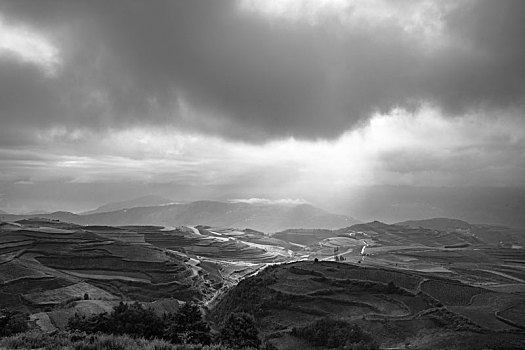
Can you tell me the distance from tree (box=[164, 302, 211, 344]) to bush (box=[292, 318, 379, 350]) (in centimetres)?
2234

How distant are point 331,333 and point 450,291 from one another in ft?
118

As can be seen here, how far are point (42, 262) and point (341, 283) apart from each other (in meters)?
78.4

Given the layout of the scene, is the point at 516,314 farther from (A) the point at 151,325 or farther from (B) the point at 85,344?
(B) the point at 85,344

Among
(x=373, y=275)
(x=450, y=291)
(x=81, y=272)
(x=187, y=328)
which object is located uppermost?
(x=187, y=328)

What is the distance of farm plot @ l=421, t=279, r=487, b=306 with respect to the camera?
7075 centimetres

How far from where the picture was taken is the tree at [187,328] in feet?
118

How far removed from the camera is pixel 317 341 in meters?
55.4

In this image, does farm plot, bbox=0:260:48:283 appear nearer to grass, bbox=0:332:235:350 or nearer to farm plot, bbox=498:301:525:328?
grass, bbox=0:332:235:350

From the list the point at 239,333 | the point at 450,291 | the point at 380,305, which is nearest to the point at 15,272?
the point at 239,333

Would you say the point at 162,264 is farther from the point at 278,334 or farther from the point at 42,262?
the point at 278,334

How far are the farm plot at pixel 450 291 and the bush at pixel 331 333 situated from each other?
78.2ft

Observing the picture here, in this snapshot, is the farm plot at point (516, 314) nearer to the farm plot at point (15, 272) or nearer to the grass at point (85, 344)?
the grass at point (85, 344)

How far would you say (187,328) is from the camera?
37906mm

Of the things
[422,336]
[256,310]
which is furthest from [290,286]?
[422,336]
